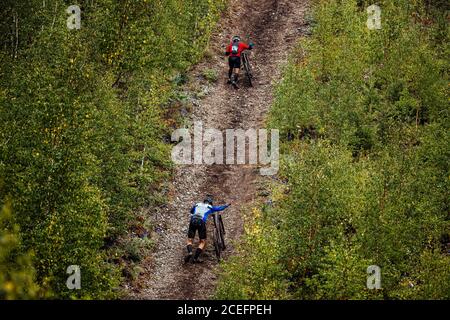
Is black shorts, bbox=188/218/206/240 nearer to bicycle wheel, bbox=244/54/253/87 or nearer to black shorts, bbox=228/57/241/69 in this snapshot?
black shorts, bbox=228/57/241/69

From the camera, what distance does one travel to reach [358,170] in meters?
29.1

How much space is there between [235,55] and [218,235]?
44.5ft

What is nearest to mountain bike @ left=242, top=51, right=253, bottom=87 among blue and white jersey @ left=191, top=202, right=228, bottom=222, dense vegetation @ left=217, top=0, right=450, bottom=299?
dense vegetation @ left=217, top=0, right=450, bottom=299

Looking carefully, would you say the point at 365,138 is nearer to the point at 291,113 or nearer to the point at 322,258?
the point at 291,113

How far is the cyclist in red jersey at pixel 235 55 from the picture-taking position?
37031 millimetres

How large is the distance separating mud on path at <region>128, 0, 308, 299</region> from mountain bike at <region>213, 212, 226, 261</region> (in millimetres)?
337

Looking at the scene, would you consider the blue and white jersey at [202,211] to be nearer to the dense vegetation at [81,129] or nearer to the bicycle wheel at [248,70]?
the dense vegetation at [81,129]

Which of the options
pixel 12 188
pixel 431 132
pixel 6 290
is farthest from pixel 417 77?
pixel 6 290

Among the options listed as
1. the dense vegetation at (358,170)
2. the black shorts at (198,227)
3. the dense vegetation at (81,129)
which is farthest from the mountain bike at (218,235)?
the dense vegetation at (81,129)

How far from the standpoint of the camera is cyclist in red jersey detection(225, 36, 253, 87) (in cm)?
3703

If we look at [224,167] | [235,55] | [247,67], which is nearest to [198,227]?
[224,167]

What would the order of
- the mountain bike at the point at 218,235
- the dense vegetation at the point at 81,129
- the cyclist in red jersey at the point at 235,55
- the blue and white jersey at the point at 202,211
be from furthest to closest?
the cyclist in red jersey at the point at 235,55 → the mountain bike at the point at 218,235 → the blue and white jersey at the point at 202,211 → the dense vegetation at the point at 81,129

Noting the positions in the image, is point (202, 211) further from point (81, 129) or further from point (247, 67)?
point (247, 67)

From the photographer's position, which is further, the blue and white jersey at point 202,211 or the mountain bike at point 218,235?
the mountain bike at point 218,235
